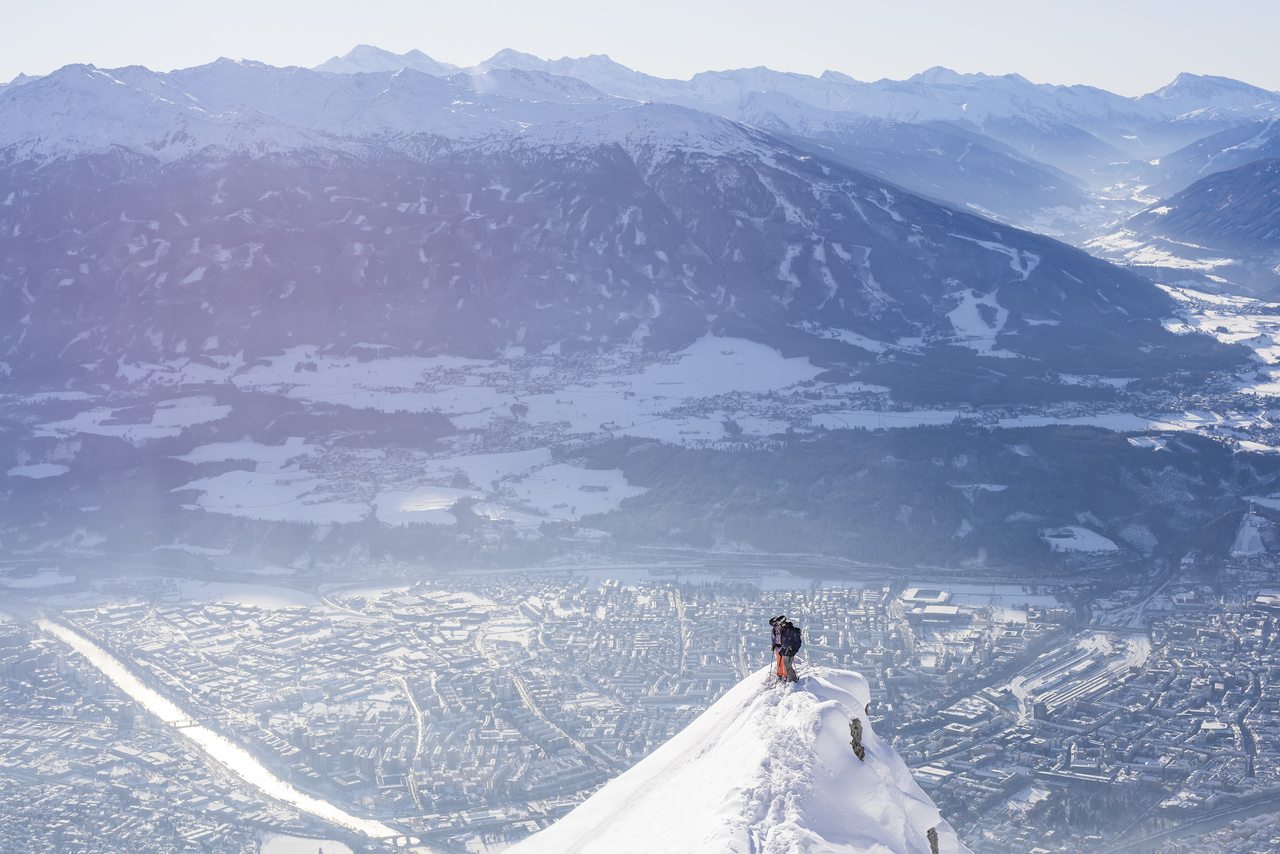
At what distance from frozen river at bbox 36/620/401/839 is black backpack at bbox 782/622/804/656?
116ft

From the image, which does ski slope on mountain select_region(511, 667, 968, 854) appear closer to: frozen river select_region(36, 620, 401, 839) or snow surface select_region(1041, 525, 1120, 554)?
frozen river select_region(36, 620, 401, 839)

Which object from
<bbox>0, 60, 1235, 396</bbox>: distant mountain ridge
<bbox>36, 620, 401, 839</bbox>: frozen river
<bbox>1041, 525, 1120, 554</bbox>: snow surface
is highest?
<bbox>0, 60, 1235, 396</bbox>: distant mountain ridge

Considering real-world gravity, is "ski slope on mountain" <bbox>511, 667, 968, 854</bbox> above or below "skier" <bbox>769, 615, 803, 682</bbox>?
below

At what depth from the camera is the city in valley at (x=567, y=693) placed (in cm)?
5009

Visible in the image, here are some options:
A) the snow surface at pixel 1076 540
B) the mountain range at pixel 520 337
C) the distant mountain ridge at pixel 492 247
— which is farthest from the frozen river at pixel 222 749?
the distant mountain ridge at pixel 492 247

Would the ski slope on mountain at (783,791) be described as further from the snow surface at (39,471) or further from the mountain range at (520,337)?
the snow surface at (39,471)

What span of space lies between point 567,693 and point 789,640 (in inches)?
1767

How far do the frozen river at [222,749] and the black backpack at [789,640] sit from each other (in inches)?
1390

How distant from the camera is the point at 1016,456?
9625 centimetres

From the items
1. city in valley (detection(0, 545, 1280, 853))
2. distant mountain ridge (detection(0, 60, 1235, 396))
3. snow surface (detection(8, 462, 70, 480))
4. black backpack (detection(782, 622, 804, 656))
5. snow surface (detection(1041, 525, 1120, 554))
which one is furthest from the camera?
distant mountain ridge (detection(0, 60, 1235, 396))

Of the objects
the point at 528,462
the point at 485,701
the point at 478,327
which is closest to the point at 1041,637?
the point at 485,701

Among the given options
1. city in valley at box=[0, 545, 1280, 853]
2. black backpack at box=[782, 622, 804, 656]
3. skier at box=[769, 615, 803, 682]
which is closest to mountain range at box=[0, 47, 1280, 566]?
city in valley at box=[0, 545, 1280, 853]

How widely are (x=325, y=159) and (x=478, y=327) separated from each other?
43857 mm

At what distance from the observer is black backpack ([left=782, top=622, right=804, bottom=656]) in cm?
1698
